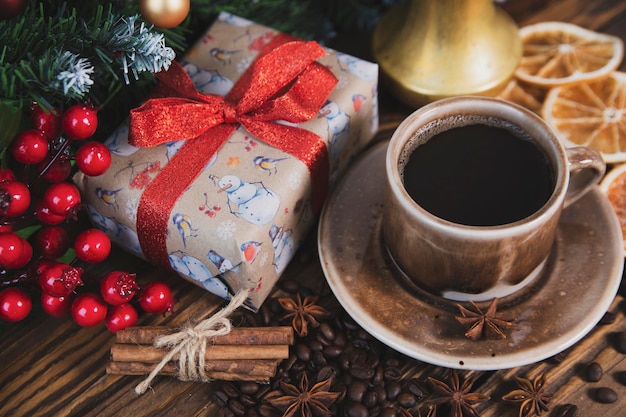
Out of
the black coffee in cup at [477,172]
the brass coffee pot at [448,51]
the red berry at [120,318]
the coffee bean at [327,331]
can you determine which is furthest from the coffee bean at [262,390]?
the brass coffee pot at [448,51]

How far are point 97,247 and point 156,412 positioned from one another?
0.85 feet

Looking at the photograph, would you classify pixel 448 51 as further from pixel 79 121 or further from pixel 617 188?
pixel 79 121

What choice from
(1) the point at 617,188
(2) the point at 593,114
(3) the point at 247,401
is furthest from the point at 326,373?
(2) the point at 593,114

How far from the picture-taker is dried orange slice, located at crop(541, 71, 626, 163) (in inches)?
48.9

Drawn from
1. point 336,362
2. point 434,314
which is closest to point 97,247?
point 336,362

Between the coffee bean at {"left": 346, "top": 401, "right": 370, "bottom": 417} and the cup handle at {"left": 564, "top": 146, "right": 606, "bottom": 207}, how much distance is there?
1.47 ft

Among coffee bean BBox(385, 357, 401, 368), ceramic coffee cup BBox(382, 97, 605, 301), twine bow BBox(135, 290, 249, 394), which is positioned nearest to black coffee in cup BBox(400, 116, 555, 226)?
ceramic coffee cup BBox(382, 97, 605, 301)

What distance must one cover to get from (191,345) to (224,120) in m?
0.35

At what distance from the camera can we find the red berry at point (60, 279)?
99 centimetres

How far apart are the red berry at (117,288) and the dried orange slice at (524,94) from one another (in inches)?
30.4

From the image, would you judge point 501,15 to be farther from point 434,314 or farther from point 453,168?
point 434,314

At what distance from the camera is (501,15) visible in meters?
1.31

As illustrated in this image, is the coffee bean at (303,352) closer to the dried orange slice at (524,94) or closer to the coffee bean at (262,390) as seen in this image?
the coffee bean at (262,390)

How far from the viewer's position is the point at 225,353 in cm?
103
